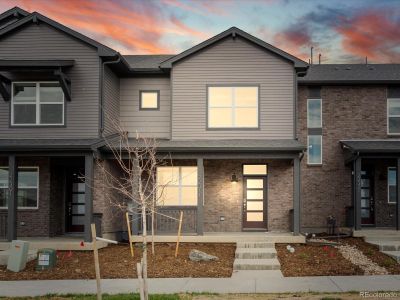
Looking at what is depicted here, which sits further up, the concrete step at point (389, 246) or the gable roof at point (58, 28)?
the gable roof at point (58, 28)

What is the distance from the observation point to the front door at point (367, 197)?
26031 millimetres

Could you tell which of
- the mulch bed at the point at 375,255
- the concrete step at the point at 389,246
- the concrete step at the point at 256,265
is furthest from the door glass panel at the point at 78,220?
the concrete step at the point at 389,246

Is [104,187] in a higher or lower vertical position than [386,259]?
higher

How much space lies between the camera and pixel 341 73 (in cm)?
2734

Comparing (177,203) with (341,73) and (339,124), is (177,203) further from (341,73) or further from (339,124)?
(341,73)

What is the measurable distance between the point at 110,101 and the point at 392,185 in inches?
481

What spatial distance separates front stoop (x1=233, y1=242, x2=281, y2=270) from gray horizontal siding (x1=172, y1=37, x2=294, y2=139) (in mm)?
4324

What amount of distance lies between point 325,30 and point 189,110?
936 centimetres

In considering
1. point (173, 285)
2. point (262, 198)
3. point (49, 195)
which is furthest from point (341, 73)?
point (173, 285)

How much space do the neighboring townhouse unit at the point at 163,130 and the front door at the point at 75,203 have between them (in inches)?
1.5

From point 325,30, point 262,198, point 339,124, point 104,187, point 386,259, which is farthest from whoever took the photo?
point 325,30

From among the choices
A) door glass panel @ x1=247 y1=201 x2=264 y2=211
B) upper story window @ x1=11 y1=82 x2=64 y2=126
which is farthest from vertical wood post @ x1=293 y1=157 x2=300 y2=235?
upper story window @ x1=11 y1=82 x2=64 y2=126

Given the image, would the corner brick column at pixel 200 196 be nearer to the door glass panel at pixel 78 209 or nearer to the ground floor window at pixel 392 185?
the door glass panel at pixel 78 209

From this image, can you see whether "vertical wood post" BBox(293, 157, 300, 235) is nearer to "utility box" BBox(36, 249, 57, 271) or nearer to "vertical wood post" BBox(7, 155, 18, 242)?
"utility box" BBox(36, 249, 57, 271)
